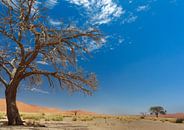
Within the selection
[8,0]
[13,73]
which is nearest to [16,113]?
[13,73]

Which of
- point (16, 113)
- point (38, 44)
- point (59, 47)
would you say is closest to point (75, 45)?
point (59, 47)

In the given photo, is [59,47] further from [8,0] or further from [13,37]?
[8,0]

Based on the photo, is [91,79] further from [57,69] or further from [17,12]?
[17,12]

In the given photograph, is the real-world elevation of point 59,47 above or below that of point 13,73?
above

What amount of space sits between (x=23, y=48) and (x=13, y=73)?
5.83 ft

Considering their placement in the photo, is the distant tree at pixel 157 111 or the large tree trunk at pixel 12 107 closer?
the large tree trunk at pixel 12 107

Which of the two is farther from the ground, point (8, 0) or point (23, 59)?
point (8, 0)

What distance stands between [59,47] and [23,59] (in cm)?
228

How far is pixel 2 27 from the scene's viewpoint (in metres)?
20.1

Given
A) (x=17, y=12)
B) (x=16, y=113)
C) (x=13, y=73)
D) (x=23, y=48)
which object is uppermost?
Result: (x=17, y=12)

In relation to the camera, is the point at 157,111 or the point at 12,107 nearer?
the point at 12,107

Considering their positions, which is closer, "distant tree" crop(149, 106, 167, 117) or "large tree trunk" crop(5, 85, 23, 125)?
"large tree trunk" crop(5, 85, 23, 125)

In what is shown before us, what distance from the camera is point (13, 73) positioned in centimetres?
2109

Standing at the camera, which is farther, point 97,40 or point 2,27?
point 97,40
